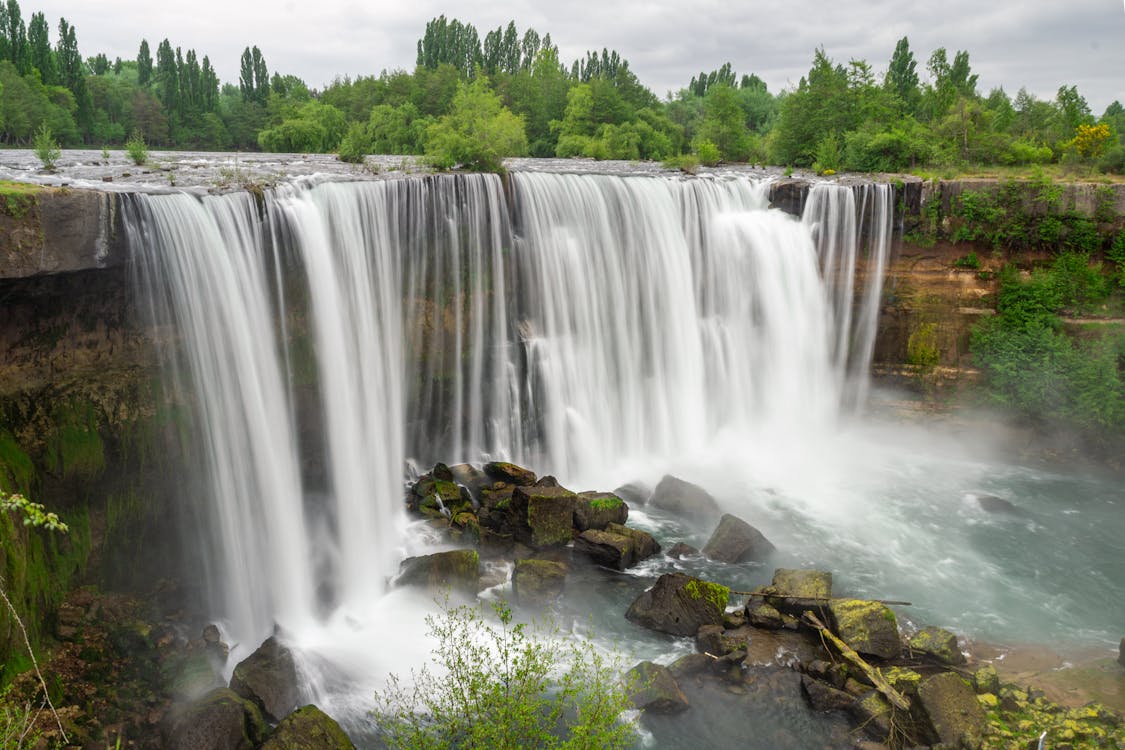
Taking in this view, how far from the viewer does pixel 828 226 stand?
82.0ft

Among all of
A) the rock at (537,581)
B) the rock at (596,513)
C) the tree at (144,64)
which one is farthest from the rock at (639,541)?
the tree at (144,64)

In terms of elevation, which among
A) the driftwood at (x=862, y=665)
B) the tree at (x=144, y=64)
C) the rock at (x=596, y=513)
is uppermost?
the tree at (x=144, y=64)

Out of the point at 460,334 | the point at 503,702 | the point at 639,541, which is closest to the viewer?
the point at 503,702

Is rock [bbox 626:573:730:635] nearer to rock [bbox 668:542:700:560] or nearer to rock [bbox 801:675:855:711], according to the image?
rock [bbox 801:675:855:711]

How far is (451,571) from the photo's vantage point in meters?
14.9

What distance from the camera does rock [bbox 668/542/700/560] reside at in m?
16.7

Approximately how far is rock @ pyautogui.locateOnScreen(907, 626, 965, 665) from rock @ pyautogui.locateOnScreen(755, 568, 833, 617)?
1595 mm

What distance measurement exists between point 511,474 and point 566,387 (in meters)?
3.77

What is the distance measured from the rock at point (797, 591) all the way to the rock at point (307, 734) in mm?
8016

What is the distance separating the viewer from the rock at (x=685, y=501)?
733 inches

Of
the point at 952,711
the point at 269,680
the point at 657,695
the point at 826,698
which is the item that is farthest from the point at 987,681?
the point at 269,680

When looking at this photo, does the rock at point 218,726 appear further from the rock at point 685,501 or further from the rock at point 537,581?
the rock at point 685,501

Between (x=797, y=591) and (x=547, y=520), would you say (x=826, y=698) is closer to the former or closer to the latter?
(x=797, y=591)

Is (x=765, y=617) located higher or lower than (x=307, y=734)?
lower
